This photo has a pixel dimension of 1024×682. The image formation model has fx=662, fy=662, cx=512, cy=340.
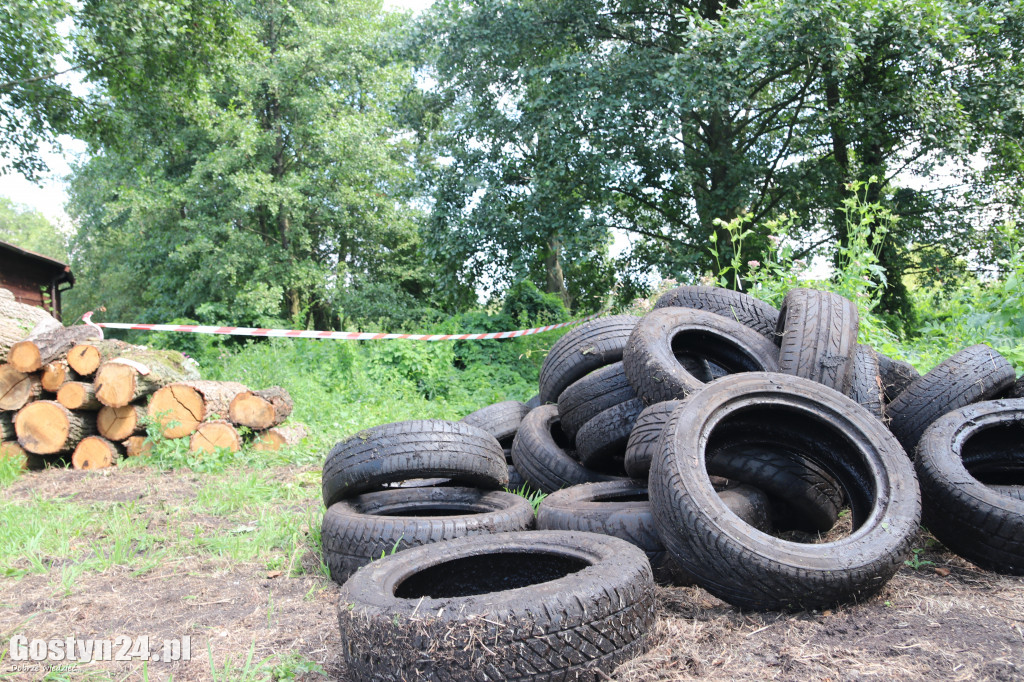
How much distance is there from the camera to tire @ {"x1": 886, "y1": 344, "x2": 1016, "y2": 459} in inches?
158

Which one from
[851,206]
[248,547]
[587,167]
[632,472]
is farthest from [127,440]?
[587,167]

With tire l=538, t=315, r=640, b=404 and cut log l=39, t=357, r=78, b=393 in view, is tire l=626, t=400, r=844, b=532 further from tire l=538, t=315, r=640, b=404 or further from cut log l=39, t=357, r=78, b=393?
cut log l=39, t=357, r=78, b=393

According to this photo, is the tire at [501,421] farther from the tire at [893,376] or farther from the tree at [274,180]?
the tree at [274,180]

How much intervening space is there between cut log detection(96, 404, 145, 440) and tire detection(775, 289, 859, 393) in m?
6.41

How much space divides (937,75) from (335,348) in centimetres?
1171

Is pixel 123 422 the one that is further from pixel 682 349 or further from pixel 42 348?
pixel 682 349

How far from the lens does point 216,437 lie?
22.8 feet

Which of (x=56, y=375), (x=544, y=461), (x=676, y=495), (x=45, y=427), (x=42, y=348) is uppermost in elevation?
(x=42, y=348)

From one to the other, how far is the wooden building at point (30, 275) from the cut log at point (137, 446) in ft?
47.7

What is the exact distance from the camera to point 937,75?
1180 centimetres

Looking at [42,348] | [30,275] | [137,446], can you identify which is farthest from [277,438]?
[30,275]

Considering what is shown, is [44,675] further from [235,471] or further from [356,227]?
[356,227]

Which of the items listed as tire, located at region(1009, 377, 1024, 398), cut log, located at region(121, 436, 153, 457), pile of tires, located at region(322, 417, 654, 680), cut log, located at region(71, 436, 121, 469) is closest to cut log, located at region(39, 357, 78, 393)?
cut log, located at region(71, 436, 121, 469)

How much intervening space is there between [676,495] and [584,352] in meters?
2.37
